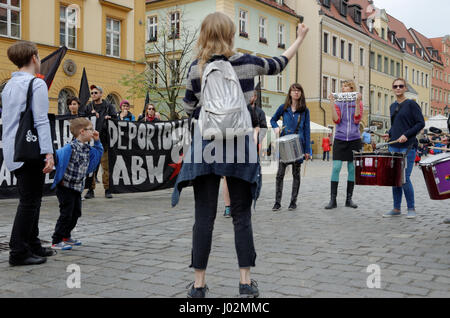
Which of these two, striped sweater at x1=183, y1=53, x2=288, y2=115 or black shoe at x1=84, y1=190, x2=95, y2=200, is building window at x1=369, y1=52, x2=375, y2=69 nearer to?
black shoe at x1=84, y1=190, x2=95, y2=200

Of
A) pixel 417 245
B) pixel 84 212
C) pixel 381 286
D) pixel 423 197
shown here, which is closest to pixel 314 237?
pixel 417 245

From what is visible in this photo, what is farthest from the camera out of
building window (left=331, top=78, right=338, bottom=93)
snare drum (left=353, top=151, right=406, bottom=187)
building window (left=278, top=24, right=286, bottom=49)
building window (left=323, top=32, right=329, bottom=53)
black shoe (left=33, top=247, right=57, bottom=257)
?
building window (left=331, top=78, right=338, bottom=93)

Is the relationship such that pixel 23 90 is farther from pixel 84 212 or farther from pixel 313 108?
pixel 313 108

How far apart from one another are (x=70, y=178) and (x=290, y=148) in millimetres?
3901

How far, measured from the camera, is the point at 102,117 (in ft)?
30.9

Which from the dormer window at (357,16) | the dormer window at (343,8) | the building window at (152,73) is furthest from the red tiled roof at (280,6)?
the dormer window at (357,16)

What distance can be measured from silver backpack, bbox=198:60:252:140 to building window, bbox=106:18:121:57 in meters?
23.6

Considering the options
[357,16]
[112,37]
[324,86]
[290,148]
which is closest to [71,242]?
[290,148]

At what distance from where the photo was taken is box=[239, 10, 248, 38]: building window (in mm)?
34969

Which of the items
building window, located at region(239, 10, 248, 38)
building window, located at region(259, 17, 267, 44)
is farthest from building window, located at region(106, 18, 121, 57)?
building window, located at region(259, 17, 267, 44)

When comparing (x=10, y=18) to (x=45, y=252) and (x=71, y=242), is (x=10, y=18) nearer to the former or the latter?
(x=71, y=242)

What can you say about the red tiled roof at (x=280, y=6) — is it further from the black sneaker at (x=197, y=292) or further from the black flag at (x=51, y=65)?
the black sneaker at (x=197, y=292)

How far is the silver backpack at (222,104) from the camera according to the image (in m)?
3.11
